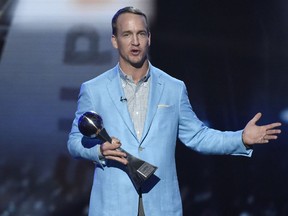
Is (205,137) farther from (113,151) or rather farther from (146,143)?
(113,151)

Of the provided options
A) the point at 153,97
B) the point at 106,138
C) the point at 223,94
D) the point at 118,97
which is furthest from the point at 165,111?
the point at 223,94

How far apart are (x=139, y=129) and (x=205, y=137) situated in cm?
32

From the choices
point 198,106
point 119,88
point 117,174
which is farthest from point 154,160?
point 198,106

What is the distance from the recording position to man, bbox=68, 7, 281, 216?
8.87 feet

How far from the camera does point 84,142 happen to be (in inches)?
107

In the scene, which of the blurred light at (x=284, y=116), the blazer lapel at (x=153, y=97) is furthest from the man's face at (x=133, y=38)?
the blurred light at (x=284, y=116)

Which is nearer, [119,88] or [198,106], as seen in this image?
[119,88]

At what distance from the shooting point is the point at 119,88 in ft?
9.12

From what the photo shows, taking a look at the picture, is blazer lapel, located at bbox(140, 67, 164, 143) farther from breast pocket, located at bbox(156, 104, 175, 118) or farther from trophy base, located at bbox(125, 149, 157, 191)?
trophy base, located at bbox(125, 149, 157, 191)

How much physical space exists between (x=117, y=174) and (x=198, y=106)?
1891 mm

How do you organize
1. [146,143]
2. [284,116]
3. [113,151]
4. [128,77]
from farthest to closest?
[284,116]
[128,77]
[146,143]
[113,151]

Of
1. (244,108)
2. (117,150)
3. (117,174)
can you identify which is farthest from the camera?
(244,108)

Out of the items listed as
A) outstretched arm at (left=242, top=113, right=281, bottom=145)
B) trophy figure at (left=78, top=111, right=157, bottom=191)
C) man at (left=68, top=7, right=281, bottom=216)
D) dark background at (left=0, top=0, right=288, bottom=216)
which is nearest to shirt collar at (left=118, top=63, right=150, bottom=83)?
man at (left=68, top=7, right=281, bottom=216)

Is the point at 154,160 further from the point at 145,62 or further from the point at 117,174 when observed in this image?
the point at 145,62
